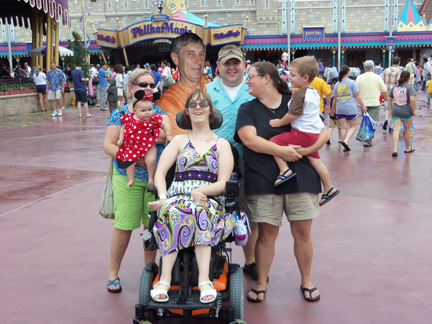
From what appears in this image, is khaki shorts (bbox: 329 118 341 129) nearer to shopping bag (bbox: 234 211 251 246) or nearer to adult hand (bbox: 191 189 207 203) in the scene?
shopping bag (bbox: 234 211 251 246)

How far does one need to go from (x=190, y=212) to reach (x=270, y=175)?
74 cm

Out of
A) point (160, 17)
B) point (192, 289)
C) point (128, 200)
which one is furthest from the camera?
point (160, 17)

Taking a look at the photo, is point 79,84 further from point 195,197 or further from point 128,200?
point 195,197

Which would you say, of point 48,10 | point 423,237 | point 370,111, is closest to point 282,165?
point 423,237

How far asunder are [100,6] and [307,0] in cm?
1494

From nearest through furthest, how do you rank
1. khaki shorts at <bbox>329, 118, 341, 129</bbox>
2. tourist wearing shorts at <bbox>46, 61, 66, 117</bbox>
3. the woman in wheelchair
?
the woman in wheelchair < khaki shorts at <bbox>329, 118, 341, 129</bbox> < tourist wearing shorts at <bbox>46, 61, 66, 117</bbox>

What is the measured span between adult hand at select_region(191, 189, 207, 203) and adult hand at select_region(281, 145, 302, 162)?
2.17 feet

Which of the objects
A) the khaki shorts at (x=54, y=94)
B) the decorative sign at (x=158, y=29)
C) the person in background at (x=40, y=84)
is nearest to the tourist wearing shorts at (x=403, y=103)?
the khaki shorts at (x=54, y=94)

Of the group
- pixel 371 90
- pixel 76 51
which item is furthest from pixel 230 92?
pixel 76 51

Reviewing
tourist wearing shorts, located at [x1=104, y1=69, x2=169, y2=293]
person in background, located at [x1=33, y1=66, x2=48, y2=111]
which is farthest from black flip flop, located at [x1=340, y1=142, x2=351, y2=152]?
person in background, located at [x1=33, y1=66, x2=48, y2=111]

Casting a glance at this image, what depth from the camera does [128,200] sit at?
11.4ft

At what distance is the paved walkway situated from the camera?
3271mm

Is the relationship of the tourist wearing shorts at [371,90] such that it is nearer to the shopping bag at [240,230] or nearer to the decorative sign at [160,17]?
the shopping bag at [240,230]

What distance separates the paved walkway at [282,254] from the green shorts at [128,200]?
56cm
